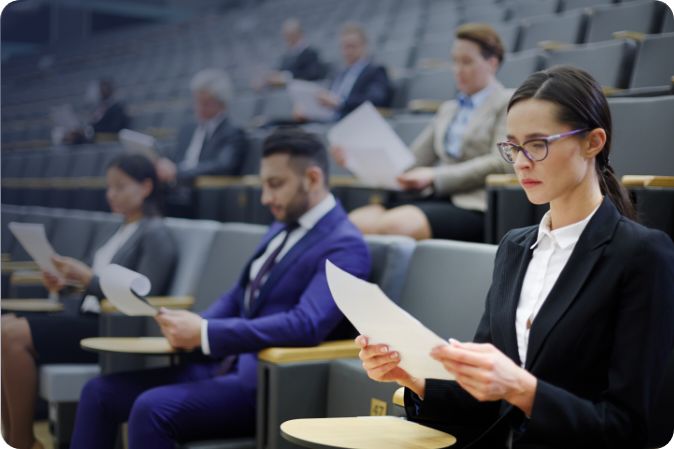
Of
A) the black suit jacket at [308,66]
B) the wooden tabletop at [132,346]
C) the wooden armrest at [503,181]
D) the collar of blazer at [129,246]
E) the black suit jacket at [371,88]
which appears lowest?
the wooden tabletop at [132,346]

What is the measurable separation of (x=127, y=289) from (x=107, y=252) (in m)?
0.53

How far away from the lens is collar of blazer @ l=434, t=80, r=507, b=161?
4.31 feet

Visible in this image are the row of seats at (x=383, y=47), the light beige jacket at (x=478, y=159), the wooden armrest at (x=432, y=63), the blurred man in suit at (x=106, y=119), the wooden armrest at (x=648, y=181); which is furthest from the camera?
the blurred man in suit at (x=106, y=119)

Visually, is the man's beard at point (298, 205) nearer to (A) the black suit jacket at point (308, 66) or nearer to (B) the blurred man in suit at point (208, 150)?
(B) the blurred man in suit at point (208, 150)

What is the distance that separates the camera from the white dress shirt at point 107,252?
4.70 ft

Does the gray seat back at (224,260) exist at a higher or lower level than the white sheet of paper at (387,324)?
lower

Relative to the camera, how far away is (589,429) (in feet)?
1.88

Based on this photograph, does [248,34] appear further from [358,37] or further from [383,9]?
[358,37]

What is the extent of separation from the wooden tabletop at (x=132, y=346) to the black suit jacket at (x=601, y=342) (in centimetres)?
52

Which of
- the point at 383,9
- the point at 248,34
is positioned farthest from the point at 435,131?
the point at 248,34

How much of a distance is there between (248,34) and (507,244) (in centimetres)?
443

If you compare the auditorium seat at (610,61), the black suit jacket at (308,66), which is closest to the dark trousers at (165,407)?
the auditorium seat at (610,61)

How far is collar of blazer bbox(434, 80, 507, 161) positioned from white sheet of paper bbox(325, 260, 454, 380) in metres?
0.76

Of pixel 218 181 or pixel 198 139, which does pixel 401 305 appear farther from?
pixel 198 139
